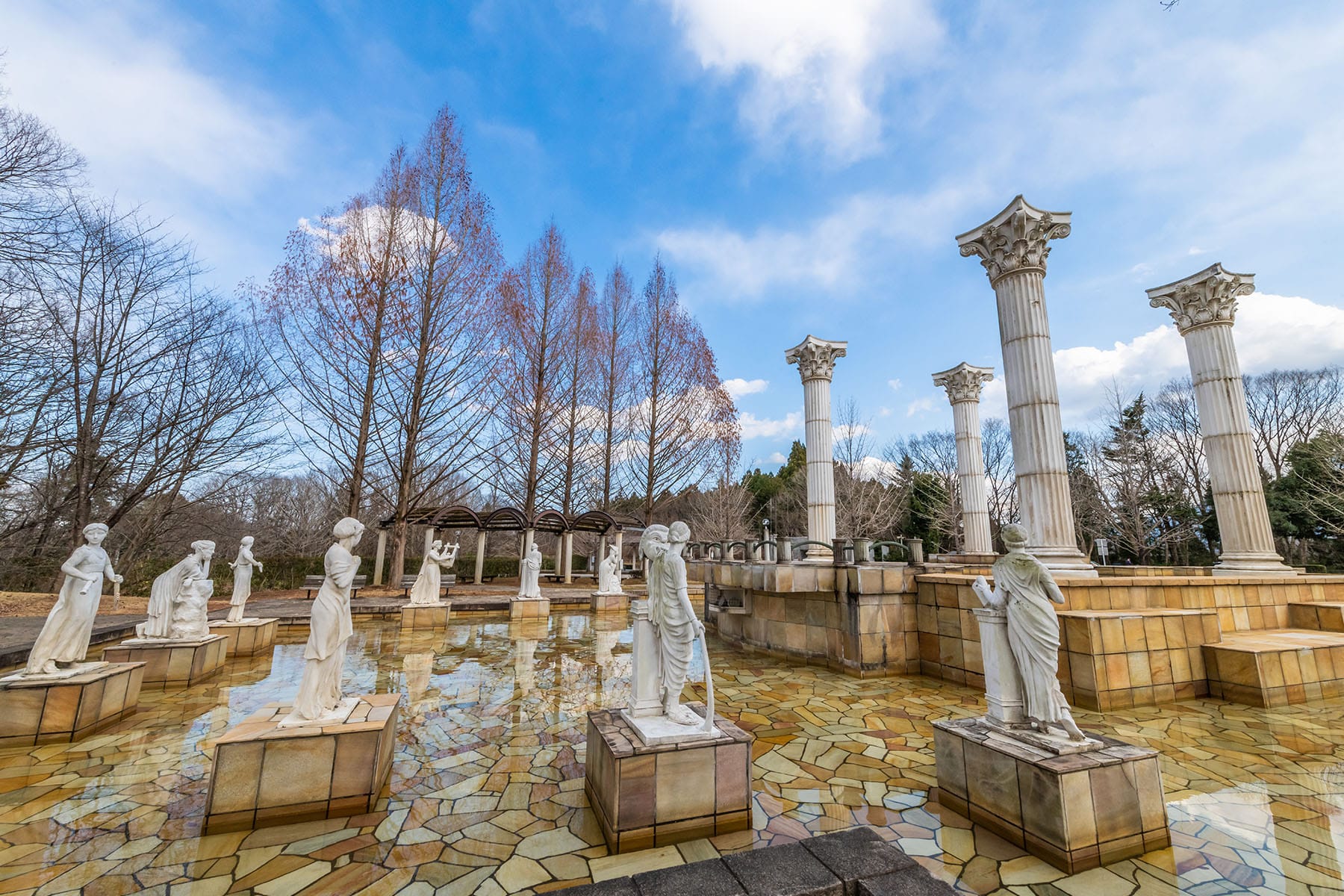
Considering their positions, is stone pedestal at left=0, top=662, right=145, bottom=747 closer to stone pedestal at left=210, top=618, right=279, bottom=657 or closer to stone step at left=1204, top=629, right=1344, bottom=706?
stone pedestal at left=210, top=618, right=279, bottom=657

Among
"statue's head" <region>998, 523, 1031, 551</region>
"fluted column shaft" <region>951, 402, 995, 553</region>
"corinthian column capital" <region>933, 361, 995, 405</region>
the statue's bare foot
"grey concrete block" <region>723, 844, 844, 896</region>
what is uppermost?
"corinthian column capital" <region>933, 361, 995, 405</region>

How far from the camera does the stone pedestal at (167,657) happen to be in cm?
638

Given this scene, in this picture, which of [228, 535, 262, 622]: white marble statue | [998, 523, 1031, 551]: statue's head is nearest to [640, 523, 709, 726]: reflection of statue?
[998, 523, 1031, 551]: statue's head

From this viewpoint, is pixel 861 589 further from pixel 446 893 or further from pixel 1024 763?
pixel 446 893

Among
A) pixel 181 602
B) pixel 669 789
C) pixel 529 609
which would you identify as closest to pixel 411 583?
pixel 529 609

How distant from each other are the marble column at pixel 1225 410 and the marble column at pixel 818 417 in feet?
24.7

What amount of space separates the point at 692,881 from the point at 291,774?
111 inches

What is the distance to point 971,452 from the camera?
586 inches

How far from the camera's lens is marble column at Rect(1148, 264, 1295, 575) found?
10.4 m

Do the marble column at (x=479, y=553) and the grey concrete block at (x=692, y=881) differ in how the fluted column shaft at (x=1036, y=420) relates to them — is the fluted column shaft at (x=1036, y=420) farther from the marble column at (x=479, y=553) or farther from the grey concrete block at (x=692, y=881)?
the marble column at (x=479, y=553)

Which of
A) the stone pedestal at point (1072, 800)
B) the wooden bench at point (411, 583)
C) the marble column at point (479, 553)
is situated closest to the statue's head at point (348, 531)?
the stone pedestal at point (1072, 800)

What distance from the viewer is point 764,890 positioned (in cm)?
228

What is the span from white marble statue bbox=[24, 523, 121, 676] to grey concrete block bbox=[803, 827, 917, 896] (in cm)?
670

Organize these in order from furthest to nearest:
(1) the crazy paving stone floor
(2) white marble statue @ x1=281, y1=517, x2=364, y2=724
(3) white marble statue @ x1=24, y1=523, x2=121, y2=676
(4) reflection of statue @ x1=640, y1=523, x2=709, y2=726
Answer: (3) white marble statue @ x1=24, y1=523, x2=121, y2=676 < (4) reflection of statue @ x1=640, y1=523, x2=709, y2=726 < (2) white marble statue @ x1=281, y1=517, x2=364, y2=724 < (1) the crazy paving stone floor
